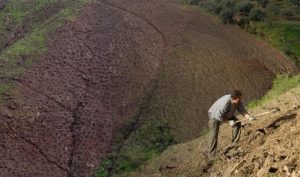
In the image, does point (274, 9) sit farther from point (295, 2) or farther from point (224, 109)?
point (224, 109)

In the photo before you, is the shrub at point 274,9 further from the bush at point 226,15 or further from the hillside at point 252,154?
the hillside at point 252,154

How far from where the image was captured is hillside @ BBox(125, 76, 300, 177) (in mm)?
8688

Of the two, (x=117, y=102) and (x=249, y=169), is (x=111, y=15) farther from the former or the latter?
(x=249, y=169)

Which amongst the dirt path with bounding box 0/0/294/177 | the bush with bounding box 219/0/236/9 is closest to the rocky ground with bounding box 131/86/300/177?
the dirt path with bounding box 0/0/294/177

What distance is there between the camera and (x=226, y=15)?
20344 millimetres

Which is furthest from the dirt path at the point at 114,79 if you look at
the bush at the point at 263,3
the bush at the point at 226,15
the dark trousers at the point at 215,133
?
the bush at the point at 263,3

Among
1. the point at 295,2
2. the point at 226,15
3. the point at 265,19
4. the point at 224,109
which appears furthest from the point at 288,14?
the point at 224,109

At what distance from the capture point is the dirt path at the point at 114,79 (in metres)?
12.8

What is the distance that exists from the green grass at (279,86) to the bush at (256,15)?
389cm

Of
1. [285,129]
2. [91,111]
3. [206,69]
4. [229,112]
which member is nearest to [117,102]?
[91,111]

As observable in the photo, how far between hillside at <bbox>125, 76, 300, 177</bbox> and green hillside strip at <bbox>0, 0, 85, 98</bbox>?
4342mm

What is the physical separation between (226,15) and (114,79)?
21.0 feet

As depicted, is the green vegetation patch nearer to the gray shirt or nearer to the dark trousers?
the dark trousers

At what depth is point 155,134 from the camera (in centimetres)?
1413
